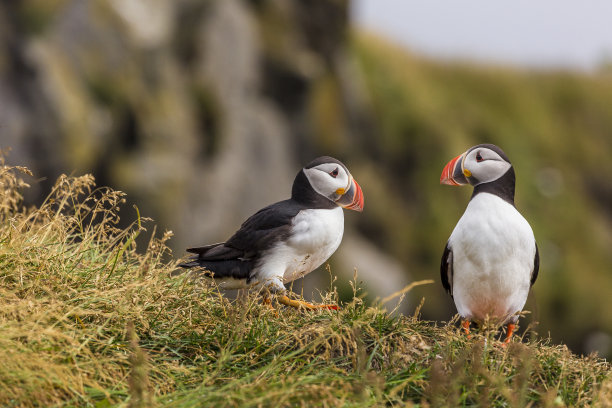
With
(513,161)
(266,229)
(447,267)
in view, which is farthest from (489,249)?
(513,161)

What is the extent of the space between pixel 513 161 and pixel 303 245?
47.4ft

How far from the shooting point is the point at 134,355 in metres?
3.61

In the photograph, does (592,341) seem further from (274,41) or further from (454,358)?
(454,358)

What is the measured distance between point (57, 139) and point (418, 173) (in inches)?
369

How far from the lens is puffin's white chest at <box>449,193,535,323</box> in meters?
4.40

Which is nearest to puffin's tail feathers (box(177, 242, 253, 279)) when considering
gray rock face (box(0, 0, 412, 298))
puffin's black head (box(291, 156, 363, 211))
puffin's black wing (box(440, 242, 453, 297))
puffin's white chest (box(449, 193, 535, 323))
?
puffin's black head (box(291, 156, 363, 211))

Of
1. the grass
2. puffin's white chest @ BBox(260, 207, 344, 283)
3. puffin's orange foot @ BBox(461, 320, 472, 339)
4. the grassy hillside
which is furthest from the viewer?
the grassy hillside

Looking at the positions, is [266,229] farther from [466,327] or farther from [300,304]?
[466,327]

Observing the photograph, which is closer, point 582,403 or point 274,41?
point 582,403

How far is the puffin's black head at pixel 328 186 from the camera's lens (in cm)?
488

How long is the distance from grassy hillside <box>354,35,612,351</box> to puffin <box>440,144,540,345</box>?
10.3m

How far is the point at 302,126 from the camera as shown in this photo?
555 inches

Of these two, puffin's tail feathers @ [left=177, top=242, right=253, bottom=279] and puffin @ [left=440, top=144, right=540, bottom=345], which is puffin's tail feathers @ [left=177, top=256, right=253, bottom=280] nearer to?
puffin's tail feathers @ [left=177, top=242, right=253, bottom=279]

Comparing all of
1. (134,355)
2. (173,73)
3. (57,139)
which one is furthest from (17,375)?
(173,73)
